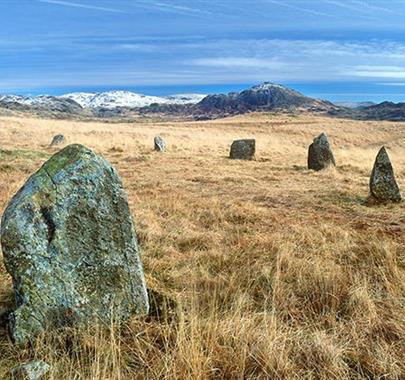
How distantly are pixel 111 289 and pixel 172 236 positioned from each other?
11.1 feet

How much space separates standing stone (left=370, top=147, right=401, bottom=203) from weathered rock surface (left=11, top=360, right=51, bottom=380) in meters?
9.77

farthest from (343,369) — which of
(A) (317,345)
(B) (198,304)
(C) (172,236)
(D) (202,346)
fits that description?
(C) (172,236)

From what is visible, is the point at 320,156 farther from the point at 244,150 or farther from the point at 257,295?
the point at 257,295

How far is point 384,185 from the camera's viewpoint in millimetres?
11289

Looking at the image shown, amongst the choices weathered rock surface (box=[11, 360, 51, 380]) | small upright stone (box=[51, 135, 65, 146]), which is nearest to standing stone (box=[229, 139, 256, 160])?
small upright stone (box=[51, 135, 65, 146])

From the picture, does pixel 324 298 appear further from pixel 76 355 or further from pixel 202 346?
pixel 76 355

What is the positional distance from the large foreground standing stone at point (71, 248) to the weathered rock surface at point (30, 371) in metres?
0.51

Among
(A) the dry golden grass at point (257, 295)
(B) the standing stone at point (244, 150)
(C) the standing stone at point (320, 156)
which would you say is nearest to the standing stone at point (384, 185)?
(A) the dry golden grass at point (257, 295)

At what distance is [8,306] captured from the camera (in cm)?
460

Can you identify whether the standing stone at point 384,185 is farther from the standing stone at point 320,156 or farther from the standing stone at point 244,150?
the standing stone at point 244,150

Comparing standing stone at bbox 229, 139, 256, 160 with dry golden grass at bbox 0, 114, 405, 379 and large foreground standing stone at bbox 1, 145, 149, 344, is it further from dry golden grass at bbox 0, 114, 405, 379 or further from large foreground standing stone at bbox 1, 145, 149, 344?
large foreground standing stone at bbox 1, 145, 149, 344

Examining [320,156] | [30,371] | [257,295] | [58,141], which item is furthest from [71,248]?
[58,141]

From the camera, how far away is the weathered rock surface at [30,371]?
3.35 meters

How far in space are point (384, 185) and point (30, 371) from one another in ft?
33.1
